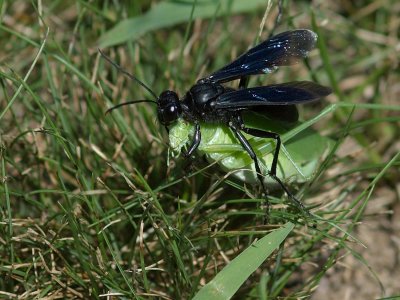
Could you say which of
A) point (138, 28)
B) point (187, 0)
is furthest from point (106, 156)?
point (187, 0)

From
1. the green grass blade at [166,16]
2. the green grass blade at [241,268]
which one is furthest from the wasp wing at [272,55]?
the green grass blade at [241,268]

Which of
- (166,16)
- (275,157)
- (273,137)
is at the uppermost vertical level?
(166,16)

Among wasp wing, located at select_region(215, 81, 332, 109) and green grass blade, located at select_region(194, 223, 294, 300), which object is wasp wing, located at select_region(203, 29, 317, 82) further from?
green grass blade, located at select_region(194, 223, 294, 300)

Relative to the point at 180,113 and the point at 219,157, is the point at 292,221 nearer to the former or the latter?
the point at 219,157

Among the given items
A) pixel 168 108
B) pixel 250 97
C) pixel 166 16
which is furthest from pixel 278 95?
pixel 166 16

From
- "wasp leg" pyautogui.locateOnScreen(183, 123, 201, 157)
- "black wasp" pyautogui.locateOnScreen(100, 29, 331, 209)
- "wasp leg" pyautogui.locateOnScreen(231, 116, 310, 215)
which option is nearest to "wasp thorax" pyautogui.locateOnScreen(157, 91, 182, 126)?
"black wasp" pyautogui.locateOnScreen(100, 29, 331, 209)

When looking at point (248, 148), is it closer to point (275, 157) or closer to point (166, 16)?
point (275, 157)
